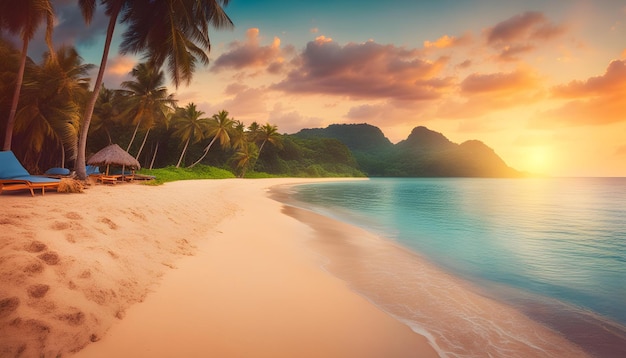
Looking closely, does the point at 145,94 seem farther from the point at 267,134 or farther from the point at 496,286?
the point at 496,286

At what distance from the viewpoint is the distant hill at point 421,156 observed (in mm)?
142000

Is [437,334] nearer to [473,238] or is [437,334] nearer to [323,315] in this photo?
[323,315]

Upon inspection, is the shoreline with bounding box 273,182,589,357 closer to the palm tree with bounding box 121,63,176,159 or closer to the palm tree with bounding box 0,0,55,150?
the palm tree with bounding box 0,0,55,150

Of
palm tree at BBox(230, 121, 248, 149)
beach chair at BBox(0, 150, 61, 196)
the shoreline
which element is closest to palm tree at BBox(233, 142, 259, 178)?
palm tree at BBox(230, 121, 248, 149)

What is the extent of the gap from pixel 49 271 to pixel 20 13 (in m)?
18.5

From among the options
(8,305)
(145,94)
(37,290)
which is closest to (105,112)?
(145,94)

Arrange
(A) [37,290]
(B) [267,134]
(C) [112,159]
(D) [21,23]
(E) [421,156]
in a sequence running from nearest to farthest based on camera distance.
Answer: (A) [37,290] < (D) [21,23] < (C) [112,159] < (B) [267,134] < (E) [421,156]

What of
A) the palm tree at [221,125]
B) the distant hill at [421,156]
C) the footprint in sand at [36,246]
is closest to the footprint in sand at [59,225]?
the footprint in sand at [36,246]

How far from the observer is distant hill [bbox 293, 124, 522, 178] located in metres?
142

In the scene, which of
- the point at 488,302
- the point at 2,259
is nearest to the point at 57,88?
the point at 2,259

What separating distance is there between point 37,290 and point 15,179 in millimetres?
7844

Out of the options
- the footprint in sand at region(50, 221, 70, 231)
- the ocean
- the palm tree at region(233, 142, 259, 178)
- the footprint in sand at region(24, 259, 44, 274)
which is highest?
the palm tree at region(233, 142, 259, 178)

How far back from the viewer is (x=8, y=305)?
8.39 ft

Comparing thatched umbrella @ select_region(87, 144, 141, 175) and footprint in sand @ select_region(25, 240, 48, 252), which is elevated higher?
thatched umbrella @ select_region(87, 144, 141, 175)
